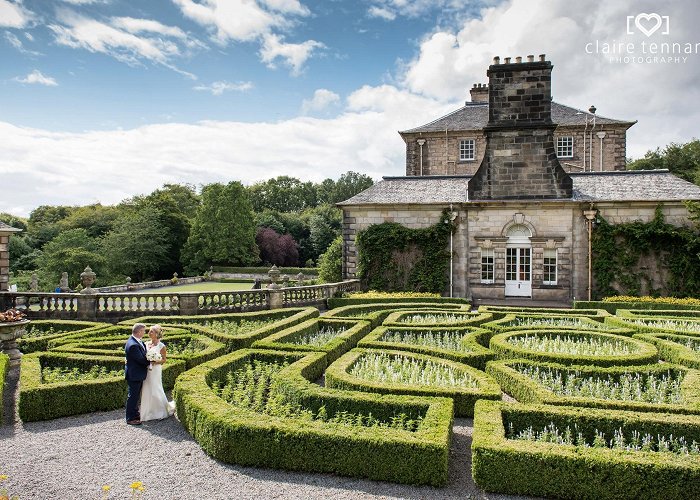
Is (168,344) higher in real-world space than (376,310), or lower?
lower

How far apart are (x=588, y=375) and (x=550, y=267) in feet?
43.4

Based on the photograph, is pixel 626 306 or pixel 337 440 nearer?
pixel 337 440

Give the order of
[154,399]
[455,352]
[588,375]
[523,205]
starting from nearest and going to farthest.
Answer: [154,399], [588,375], [455,352], [523,205]

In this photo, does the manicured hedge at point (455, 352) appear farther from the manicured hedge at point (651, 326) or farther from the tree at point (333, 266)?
the tree at point (333, 266)

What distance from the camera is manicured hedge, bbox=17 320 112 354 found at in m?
11.7

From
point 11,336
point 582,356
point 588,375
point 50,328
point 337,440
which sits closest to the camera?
point 337,440

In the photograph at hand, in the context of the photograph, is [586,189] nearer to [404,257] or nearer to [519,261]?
[519,261]

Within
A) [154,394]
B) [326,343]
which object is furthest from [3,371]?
[326,343]

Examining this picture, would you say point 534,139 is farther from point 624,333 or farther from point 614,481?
point 614,481

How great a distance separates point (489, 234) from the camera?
21781 millimetres

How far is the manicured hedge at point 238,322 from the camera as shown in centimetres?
1170

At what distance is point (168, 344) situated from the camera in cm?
1183

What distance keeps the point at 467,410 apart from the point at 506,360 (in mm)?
2184

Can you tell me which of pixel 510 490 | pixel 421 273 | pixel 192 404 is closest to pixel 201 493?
pixel 192 404
